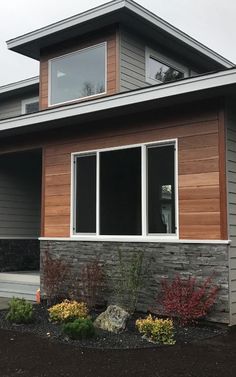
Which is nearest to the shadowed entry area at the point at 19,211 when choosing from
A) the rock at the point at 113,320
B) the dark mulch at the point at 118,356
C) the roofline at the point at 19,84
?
the roofline at the point at 19,84

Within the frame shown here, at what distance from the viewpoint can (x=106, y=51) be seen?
34.2 ft

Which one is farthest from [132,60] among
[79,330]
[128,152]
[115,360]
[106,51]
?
[115,360]

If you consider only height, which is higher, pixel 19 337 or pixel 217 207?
pixel 217 207

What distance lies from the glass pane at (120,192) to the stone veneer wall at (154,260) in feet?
1.05

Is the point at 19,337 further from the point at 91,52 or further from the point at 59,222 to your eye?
the point at 91,52

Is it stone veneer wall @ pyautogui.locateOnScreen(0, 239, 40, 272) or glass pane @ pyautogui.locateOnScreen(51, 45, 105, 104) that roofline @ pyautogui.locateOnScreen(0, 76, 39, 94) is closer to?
glass pane @ pyautogui.locateOnScreen(51, 45, 105, 104)

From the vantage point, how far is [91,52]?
35.3ft

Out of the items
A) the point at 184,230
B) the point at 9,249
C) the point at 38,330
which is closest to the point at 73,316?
the point at 38,330

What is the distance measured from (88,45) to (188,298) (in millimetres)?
5814

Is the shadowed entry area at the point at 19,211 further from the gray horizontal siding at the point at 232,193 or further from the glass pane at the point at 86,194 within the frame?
the gray horizontal siding at the point at 232,193

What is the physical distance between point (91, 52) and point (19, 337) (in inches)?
243

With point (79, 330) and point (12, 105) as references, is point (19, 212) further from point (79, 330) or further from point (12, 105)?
point (79, 330)

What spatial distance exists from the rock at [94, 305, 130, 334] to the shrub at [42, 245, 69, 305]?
6.44ft

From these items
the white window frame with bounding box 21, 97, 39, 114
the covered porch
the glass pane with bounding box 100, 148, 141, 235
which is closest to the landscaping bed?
the glass pane with bounding box 100, 148, 141, 235
